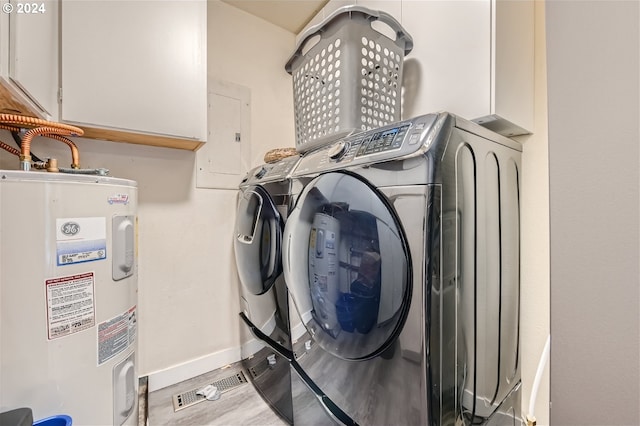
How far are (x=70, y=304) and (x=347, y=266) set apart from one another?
37.4 inches

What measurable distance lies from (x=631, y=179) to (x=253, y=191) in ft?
4.53

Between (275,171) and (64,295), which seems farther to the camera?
(275,171)

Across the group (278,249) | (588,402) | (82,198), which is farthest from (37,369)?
(588,402)

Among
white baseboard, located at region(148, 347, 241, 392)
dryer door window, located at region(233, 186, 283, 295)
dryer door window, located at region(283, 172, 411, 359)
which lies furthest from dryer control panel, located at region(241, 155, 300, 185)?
white baseboard, located at region(148, 347, 241, 392)

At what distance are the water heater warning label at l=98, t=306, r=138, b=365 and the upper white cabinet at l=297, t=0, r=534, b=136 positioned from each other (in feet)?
4.92

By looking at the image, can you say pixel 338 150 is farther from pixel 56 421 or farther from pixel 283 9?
pixel 283 9

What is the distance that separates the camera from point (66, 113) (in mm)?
1132

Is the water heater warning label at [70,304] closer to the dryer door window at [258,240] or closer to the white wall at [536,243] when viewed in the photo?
the dryer door window at [258,240]

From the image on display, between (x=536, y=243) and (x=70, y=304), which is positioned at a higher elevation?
(x=536, y=243)

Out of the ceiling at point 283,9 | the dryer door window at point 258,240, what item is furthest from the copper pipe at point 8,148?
the ceiling at point 283,9

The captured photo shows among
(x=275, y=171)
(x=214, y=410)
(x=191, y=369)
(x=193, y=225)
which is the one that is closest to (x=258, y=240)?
(x=275, y=171)

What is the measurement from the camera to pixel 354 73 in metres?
1.05

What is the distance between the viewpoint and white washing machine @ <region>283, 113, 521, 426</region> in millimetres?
712

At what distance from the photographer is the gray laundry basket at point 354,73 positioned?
1.05m
